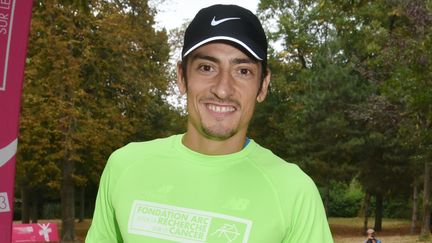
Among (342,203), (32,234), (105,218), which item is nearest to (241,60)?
(105,218)

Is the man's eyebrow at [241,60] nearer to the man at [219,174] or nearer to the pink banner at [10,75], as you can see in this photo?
the man at [219,174]

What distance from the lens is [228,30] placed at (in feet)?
7.59

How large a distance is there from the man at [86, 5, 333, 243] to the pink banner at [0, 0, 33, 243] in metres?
3.34

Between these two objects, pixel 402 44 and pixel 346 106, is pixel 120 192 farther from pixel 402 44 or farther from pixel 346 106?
pixel 346 106

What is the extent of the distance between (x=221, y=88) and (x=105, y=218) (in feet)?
2.16

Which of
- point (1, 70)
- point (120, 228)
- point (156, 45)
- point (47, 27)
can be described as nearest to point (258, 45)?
point (120, 228)

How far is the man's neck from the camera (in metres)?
2.42

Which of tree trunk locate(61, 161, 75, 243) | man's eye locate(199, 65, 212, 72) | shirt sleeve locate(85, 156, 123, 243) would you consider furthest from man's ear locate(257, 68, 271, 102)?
tree trunk locate(61, 161, 75, 243)

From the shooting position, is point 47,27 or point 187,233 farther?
point 47,27

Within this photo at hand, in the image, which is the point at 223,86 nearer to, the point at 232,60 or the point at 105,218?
the point at 232,60

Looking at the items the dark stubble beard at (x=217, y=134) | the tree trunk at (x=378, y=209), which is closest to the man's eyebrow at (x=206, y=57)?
A: the dark stubble beard at (x=217, y=134)

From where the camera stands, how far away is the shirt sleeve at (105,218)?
99.3 inches

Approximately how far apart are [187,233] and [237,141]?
37 centimetres

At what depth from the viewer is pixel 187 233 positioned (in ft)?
7.55
